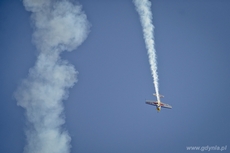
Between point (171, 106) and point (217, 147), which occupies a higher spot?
point (171, 106)

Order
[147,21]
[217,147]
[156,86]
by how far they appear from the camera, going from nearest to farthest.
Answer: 1. [147,21]
2. [156,86]
3. [217,147]

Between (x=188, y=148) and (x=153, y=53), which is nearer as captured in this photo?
(x=153, y=53)

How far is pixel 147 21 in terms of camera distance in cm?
5359

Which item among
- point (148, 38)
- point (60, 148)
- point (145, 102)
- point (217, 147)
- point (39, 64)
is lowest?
point (60, 148)

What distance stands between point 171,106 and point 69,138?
2029cm

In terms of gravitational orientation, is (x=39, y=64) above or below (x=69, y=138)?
above

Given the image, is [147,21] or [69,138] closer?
[147,21]

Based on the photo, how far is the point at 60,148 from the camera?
2253 inches

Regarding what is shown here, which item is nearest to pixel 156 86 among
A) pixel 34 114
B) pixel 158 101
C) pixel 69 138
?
pixel 158 101

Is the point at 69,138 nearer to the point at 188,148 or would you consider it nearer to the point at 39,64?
the point at 39,64

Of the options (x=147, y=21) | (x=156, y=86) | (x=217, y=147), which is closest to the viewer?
(x=147, y=21)

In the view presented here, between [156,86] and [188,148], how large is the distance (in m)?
14.9

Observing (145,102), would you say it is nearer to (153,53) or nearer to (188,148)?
(153,53)

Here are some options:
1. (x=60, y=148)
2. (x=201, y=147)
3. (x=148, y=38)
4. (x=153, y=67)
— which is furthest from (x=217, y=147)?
(x=60, y=148)
